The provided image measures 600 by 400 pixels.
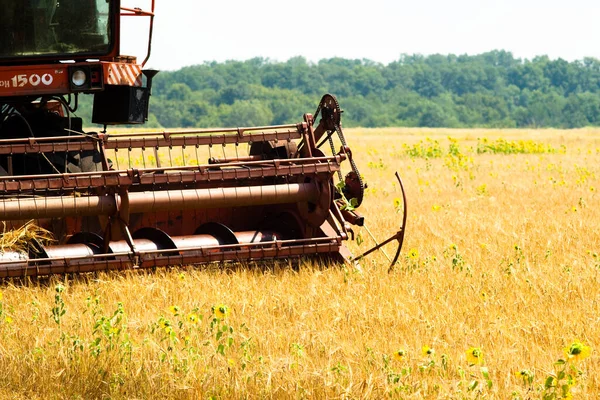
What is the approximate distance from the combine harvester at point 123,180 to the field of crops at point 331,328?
0.19 m

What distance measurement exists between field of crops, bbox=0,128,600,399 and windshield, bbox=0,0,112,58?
241 cm

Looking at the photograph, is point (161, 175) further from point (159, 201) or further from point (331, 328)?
point (331, 328)

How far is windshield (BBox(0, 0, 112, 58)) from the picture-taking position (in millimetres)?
7961

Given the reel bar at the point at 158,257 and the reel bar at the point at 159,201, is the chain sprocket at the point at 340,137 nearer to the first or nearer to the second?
the reel bar at the point at 159,201

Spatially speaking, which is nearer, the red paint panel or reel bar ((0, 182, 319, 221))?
reel bar ((0, 182, 319, 221))

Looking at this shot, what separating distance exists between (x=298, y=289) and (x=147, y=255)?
1.05m

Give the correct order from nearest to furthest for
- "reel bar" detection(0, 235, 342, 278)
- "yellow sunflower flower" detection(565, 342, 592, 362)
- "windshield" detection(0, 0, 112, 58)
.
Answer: "yellow sunflower flower" detection(565, 342, 592, 362), "reel bar" detection(0, 235, 342, 278), "windshield" detection(0, 0, 112, 58)

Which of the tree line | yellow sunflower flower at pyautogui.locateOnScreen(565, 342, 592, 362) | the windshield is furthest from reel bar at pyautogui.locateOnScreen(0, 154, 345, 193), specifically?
the tree line

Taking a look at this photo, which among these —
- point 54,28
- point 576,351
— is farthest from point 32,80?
point 576,351

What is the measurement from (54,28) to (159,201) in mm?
2312

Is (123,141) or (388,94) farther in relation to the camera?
(388,94)

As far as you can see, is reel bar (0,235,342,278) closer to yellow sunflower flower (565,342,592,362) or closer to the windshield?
the windshield

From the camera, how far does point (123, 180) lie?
6.39 metres

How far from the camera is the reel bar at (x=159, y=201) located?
6.20 metres
